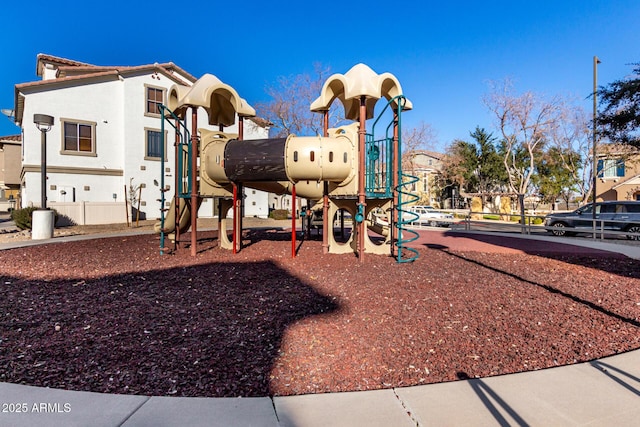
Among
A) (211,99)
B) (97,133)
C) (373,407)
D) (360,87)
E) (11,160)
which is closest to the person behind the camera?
(373,407)

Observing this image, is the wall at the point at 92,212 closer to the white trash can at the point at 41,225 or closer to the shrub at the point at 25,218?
the shrub at the point at 25,218

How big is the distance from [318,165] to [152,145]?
714 inches

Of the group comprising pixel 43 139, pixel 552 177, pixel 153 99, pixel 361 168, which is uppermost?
pixel 153 99

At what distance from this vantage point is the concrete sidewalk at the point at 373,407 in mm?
2295

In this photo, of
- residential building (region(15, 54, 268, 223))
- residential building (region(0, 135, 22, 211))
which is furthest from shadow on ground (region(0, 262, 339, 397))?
residential building (region(0, 135, 22, 211))

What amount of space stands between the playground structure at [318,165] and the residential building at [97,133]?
11.4 meters

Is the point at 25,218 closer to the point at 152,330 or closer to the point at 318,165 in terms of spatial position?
the point at 318,165

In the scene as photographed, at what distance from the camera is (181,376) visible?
2.92 meters

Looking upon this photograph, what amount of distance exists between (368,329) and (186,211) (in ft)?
25.1

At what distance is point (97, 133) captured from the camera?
21.0 metres

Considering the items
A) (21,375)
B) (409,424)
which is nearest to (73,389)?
(21,375)

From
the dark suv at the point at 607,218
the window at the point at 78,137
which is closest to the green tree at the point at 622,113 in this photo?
the dark suv at the point at 607,218

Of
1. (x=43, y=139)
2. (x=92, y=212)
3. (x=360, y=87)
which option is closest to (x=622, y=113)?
(x=360, y=87)

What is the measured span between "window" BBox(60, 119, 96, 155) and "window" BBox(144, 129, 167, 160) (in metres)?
2.78
